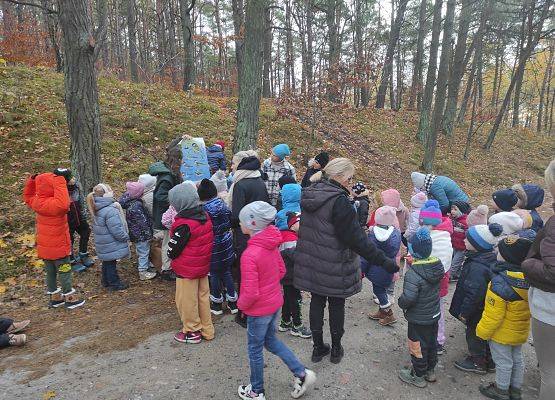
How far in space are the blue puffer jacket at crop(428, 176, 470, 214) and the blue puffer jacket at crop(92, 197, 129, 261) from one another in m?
4.78

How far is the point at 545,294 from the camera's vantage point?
2.66 metres

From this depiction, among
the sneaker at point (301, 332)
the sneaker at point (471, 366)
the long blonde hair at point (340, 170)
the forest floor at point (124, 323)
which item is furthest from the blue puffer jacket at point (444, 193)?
the sneaker at point (301, 332)

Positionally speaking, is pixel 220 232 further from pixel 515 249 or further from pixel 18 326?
pixel 515 249

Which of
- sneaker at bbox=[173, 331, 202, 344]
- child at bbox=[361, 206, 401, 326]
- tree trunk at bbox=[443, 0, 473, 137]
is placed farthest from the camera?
tree trunk at bbox=[443, 0, 473, 137]

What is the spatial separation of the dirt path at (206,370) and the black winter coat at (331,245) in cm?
91

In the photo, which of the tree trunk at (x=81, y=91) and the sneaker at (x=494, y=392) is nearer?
the sneaker at (x=494, y=392)

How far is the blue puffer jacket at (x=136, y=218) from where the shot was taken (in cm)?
548

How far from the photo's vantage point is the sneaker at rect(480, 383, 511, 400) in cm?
340

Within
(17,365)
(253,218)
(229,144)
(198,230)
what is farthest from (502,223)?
(229,144)

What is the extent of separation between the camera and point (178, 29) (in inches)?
1232

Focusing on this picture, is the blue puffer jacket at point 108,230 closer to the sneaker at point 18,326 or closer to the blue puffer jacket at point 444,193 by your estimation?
the sneaker at point 18,326

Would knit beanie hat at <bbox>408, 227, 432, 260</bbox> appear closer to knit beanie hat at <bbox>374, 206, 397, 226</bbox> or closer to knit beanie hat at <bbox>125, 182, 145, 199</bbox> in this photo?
knit beanie hat at <bbox>374, 206, 397, 226</bbox>

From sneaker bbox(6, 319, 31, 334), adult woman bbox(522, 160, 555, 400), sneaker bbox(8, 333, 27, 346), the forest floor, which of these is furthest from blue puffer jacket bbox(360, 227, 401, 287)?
sneaker bbox(6, 319, 31, 334)

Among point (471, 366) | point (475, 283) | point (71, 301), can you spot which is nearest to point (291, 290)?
point (475, 283)
